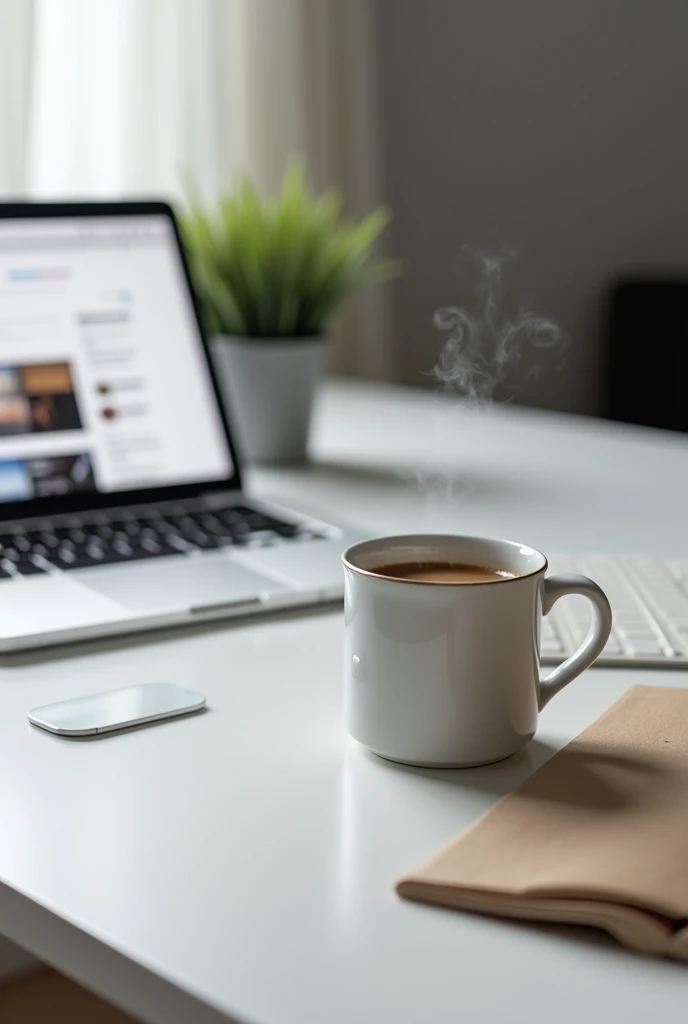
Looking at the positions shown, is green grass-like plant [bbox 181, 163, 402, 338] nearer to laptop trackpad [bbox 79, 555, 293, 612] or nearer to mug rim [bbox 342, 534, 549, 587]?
laptop trackpad [bbox 79, 555, 293, 612]

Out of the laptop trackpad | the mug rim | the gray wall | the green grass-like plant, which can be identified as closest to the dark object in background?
the gray wall

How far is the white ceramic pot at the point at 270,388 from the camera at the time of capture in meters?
1.23

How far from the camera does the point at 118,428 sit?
3.31 ft

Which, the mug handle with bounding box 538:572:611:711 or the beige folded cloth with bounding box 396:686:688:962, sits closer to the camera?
the beige folded cloth with bounding box 396:686:688:962

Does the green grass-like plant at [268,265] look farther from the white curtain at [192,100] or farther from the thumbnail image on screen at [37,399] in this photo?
the white curtain at [192,100]

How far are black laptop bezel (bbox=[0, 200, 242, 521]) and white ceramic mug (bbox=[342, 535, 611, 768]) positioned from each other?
1.45 ft

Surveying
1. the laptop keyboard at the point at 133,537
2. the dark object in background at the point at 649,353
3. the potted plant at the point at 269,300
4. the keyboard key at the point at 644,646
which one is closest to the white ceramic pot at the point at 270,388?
the potted plant at the point at 269,300

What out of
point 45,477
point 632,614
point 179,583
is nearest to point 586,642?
point 632,614

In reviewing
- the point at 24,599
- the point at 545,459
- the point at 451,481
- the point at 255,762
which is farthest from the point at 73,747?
the point at 545,459

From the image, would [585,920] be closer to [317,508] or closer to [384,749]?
[384,749]

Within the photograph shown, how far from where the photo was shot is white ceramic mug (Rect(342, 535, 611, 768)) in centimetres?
54

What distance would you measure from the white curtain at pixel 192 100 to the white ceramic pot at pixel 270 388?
108cm

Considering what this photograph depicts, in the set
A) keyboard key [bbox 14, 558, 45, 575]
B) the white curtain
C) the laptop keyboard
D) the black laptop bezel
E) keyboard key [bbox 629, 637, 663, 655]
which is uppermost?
the white curtain

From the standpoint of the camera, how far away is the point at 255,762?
1.84 ft
